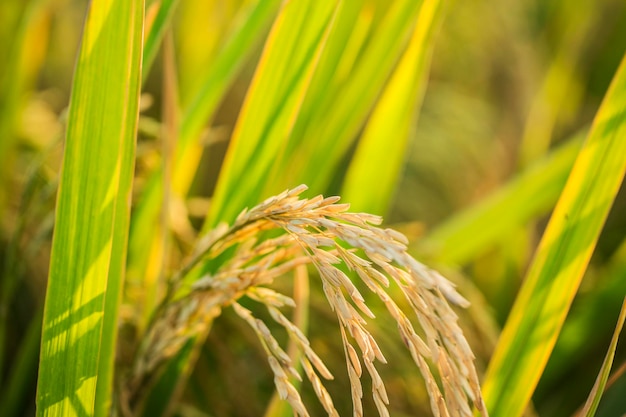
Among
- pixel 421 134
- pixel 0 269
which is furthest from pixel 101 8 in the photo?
pixel 421 134

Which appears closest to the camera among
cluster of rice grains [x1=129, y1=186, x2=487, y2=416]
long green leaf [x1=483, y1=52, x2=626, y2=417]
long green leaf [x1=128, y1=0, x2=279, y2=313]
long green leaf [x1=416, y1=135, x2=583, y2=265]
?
cluster of rice grains [x1=129, y1=186, x2=487, y2=416]

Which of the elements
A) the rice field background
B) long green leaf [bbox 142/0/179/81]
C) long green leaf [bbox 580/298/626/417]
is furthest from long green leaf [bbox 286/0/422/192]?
long green leaf [bbox 580/298/626/417]

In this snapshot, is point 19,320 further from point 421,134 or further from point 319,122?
point 421,134

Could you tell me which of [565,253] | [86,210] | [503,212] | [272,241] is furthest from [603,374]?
[503,212]

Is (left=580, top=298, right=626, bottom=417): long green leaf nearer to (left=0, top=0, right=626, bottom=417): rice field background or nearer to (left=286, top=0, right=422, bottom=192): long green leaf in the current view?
(left=0, top=0, right=626, bottom=417): rice field background

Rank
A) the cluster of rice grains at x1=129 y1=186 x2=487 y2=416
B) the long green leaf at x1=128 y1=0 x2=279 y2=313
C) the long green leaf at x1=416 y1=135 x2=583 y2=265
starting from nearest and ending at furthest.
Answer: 1. the cluster of rice grains at x1=129 y1=186 x2=487 y2=416
2. the long green leaf at x1=128 y1=0 x2=279 y2=313
3. the long green leaf at x1=416 y1=135 x2=583 y2=265

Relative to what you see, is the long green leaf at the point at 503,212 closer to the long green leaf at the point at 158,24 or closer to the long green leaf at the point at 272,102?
the long green leaf at the point at 272,102

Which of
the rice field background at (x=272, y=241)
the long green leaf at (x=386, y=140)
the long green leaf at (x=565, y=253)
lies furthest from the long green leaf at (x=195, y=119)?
the long green leaf at (x=565, y=253)

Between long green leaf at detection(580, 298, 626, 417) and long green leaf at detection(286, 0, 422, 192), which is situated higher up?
long green leaf at detection(286, 0, 422, 192)

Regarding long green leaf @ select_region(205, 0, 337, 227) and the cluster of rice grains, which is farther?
long green leaf @ select_region(205, 0, 337, 227)
